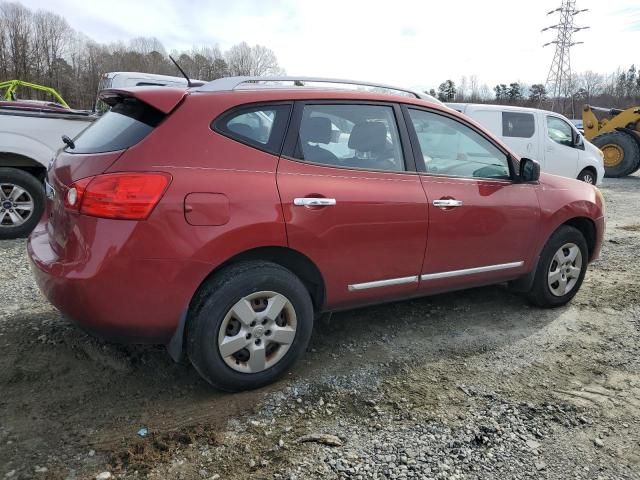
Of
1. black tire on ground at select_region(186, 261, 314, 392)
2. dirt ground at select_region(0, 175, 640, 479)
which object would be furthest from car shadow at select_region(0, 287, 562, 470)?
black tire on ground at select_region(186, 261, 314, 392)

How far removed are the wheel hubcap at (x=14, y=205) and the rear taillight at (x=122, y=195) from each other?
4.12 m

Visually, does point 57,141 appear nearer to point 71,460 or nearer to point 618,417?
point 71,460

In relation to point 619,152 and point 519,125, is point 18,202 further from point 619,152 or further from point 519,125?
point 619,152

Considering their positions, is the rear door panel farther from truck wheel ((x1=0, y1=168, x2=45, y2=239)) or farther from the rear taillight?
truck wheel ((x1=0, y1=168, x2=45, y2=239))

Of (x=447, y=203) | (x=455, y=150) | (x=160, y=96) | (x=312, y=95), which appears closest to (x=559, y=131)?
(x=455, y=150)

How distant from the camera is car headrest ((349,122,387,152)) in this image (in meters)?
3.31

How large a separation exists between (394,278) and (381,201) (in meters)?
0.55

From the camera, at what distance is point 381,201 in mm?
3189

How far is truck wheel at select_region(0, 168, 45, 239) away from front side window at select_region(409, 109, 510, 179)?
4550mm

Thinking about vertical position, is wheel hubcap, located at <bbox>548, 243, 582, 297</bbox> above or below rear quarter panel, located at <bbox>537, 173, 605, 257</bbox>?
below

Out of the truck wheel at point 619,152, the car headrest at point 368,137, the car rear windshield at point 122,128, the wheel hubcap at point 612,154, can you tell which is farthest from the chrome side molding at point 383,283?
the wheel hubcap at point 612,154

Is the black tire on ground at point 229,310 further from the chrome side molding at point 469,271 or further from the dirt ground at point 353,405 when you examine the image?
the chrome side molding at point 469,271

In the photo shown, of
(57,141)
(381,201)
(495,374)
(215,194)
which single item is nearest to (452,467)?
(495,374)

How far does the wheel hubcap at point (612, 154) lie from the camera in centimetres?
1620
